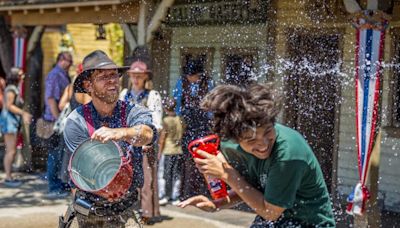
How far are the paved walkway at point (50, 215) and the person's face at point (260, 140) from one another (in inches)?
188

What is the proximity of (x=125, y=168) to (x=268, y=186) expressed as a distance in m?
1.04

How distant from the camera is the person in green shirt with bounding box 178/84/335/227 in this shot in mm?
3057

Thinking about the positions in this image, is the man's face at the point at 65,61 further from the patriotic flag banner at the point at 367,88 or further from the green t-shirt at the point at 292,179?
the green t-shirt at the point at 292,179

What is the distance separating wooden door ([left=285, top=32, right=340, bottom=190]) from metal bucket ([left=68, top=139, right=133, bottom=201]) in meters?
5.61

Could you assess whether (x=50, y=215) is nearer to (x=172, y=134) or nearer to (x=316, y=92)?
(x=172, y=134)

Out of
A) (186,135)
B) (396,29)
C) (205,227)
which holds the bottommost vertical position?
(205,227)

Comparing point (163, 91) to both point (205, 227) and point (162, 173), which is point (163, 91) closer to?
point (162, 173)

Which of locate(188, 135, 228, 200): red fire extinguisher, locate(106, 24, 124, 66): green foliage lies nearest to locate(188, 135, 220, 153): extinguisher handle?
locate(188, 135, 228, 200): red fire extinguisher

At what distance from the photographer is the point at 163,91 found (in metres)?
11.3

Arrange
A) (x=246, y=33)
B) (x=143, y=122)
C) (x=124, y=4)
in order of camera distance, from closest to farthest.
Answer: (x=143, y=122) < (x=246, y=33) < (x=124, y=4)

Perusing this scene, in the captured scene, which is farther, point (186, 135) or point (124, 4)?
point (124, 4)

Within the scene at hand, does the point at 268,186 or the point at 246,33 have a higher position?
the point at 246,33

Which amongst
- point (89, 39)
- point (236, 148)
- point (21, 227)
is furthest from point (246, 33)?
point (89, 39)

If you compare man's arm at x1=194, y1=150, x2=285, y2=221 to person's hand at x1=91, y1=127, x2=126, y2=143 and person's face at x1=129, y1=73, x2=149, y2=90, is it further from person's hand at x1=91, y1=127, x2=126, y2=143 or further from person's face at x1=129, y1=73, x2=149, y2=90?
person's face at x1=129, y1=73, x2=149, y2=90
